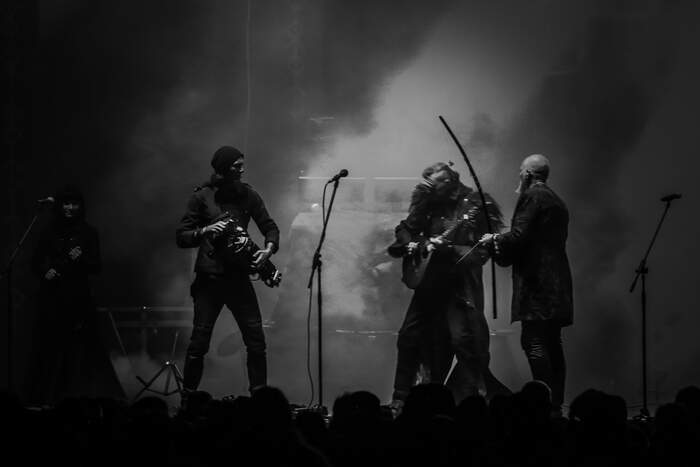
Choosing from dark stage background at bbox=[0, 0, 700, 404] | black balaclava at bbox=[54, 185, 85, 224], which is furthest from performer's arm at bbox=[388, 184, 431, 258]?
dark stage background at bbox=[0, 0, 700, 404]

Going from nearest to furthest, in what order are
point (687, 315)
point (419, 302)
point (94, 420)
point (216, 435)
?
point (216, 435) → point (94, 420) → point (419, 302) → point (687, 315)

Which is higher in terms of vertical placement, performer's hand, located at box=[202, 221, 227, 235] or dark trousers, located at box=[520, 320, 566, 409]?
performer's hand, located at box=[202, 221, 227, 235]

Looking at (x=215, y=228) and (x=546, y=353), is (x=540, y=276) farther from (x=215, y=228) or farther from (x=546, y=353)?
(x=215, y=228)

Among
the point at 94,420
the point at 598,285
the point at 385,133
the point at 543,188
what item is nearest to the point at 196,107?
the point at 385,133

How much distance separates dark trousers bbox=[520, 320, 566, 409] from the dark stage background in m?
4.22

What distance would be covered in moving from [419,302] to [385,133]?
4.86 metres

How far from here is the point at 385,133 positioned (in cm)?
1285

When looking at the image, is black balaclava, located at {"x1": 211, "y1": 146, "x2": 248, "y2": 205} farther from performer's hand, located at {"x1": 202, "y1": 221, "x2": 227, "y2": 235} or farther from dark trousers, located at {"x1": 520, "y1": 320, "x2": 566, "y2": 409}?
dark trousers, located at {"x1": 520, "y1": 320, "x2": 566, "y2": 409}

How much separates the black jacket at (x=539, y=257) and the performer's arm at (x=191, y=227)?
2.52 metres

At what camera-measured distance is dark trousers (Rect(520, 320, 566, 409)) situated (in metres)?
7.33

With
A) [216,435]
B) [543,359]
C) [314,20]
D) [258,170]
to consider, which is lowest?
[216,435]

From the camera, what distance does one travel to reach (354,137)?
42.1ft

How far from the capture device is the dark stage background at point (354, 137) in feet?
38.7

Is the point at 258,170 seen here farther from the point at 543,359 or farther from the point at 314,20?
the point at 543,359
